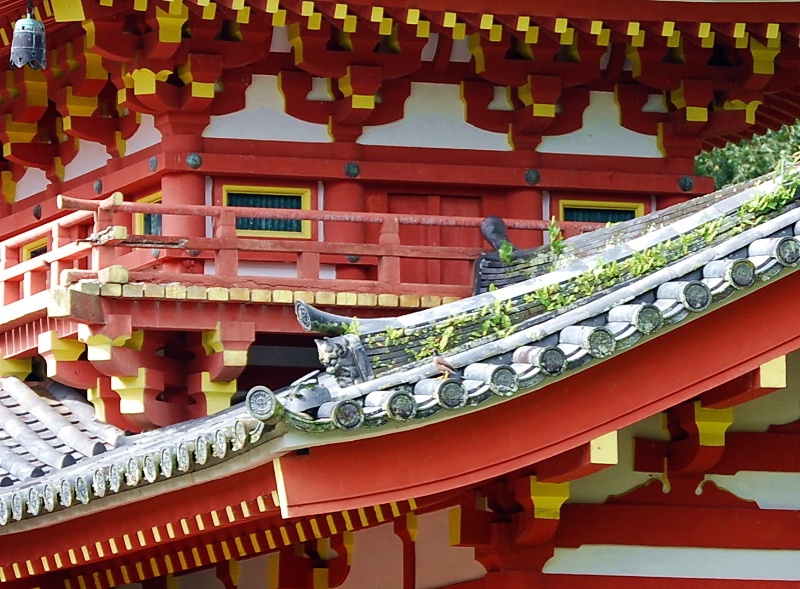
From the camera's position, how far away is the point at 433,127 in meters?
14.9

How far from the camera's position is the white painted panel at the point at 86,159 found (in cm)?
1558

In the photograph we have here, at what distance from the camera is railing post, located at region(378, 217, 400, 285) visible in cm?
1329

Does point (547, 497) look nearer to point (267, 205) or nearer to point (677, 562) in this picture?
point (677, 562)

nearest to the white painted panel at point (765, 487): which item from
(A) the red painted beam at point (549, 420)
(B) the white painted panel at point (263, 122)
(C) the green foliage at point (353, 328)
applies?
(A) the red painted beam at point (549, 420)

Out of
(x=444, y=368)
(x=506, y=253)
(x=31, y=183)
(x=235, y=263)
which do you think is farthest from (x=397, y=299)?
(x=31, y=183)

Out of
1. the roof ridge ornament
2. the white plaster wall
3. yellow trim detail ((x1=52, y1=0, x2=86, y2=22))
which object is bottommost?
the white plaster wall

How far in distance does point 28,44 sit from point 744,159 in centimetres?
2085

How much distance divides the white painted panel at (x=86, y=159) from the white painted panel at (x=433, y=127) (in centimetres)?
235

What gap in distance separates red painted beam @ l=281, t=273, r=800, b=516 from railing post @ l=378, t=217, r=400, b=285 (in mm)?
3884

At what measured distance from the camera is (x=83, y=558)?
1207cm

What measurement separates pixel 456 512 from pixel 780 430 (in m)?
1.94

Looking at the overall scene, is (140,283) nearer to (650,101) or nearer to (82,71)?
(82,71)

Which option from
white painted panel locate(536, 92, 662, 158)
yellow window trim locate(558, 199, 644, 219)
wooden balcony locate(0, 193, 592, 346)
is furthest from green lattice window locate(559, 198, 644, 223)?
wooden balcony locate(0, 193, 592, 346)

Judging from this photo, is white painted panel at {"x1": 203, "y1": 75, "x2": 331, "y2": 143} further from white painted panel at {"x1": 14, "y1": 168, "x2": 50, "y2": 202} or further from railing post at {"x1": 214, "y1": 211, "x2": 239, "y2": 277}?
white painted panel at {"x1": 14, "y1": 168, "x2": 50, "y2": 202}
